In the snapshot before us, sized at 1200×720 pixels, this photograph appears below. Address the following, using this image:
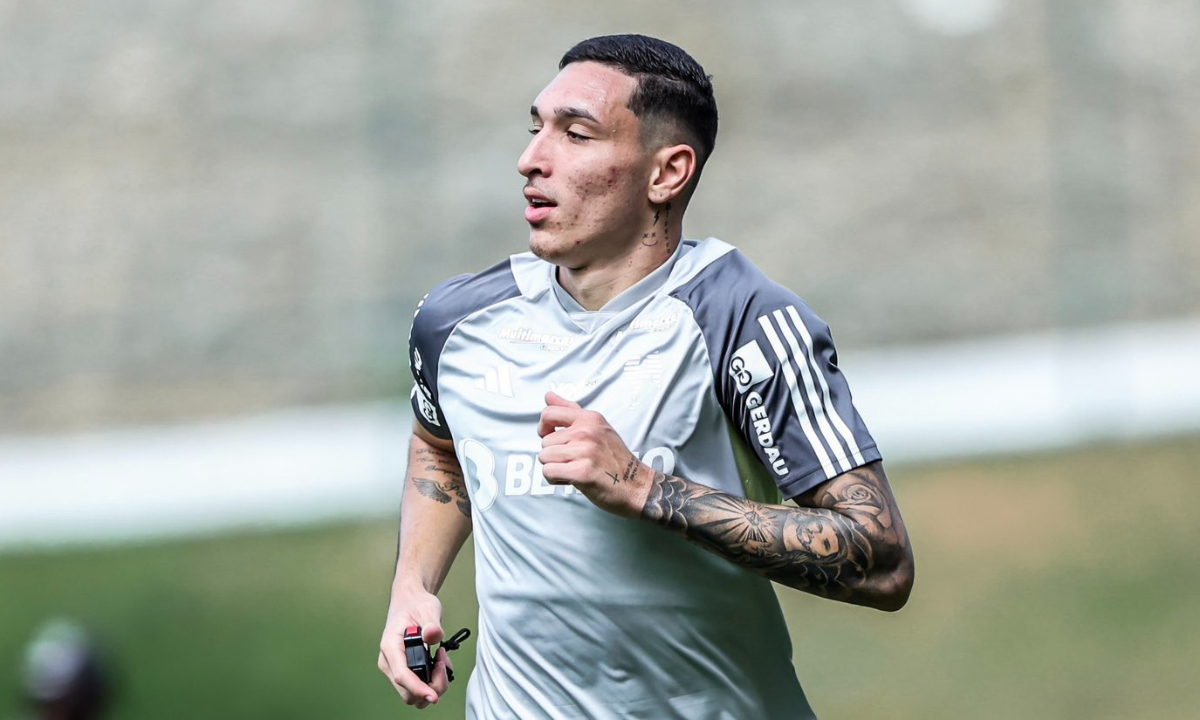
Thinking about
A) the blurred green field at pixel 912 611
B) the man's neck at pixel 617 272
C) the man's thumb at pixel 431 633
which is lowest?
the blurred green field at pixel 912 611

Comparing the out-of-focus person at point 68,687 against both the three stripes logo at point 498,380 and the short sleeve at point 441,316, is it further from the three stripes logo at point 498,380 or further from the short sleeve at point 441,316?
the three stripes logo at point 498,380

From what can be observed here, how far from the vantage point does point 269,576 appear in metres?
10.9

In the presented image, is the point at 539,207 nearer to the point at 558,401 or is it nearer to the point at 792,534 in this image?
the point at 558,401

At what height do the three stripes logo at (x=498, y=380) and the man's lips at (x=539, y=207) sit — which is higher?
the man's lips at (x=539, y=207)

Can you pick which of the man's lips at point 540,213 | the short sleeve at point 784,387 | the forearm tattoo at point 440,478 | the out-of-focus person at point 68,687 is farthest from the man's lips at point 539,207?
the out-of-focus person at point 68,687

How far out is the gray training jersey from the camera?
10.7 feet

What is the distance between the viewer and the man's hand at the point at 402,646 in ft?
10.9

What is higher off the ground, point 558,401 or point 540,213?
point 540,213

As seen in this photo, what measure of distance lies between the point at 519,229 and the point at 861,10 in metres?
3.47

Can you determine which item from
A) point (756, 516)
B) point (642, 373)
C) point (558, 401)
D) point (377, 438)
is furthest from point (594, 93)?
point (377, 438)

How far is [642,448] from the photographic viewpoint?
10.8 ft

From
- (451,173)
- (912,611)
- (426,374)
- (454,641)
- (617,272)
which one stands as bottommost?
(912,611)

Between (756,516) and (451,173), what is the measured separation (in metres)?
10.1

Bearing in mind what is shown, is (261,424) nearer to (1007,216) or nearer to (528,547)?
(1007,216)
